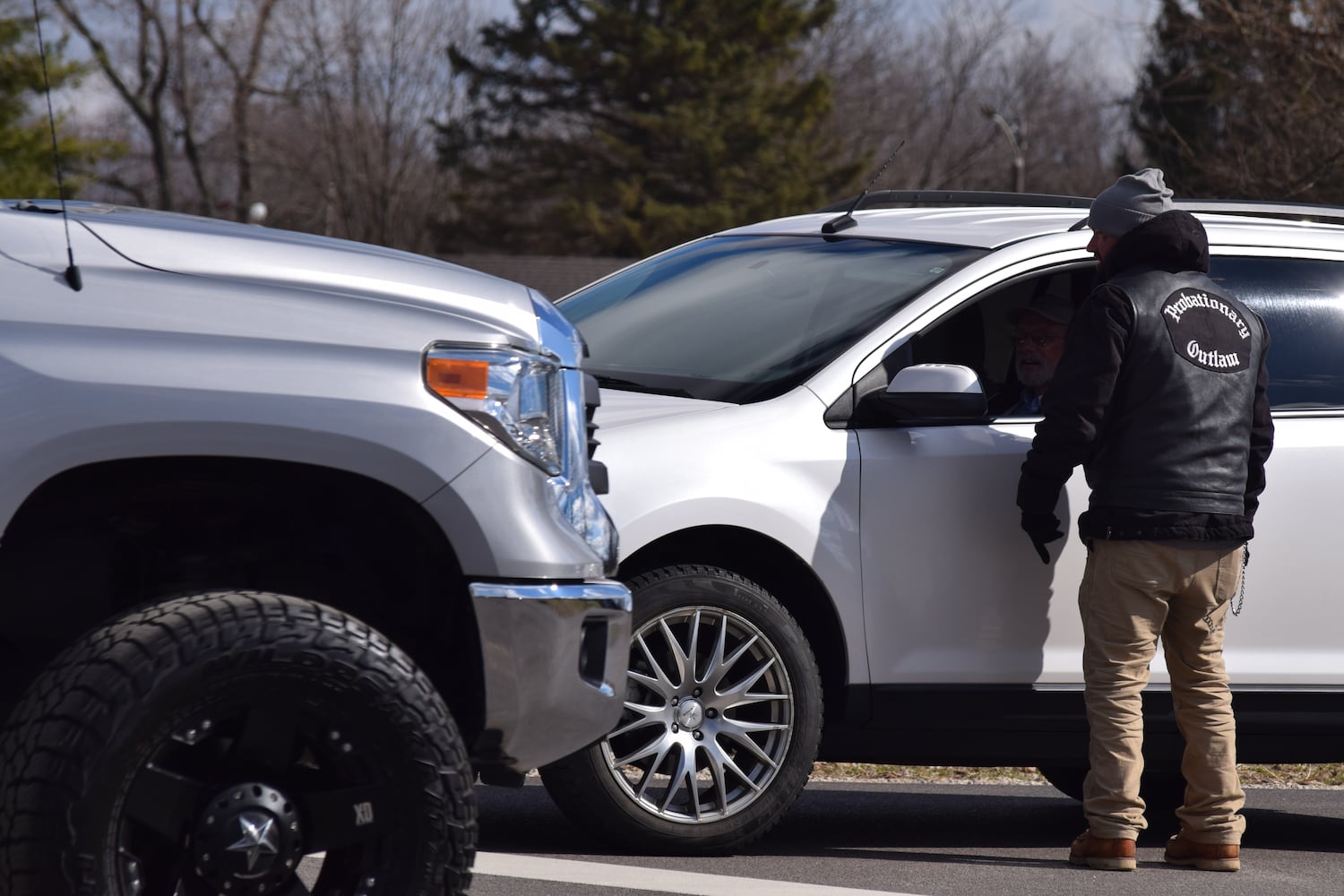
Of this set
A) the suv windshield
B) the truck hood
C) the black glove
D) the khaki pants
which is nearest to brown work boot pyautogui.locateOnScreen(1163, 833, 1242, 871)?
the khaki pants

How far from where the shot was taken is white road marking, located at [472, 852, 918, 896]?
15.1ft

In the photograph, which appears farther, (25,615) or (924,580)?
(924,580)

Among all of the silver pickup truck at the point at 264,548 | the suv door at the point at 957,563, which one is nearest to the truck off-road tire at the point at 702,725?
the suv door at the point at 957,563

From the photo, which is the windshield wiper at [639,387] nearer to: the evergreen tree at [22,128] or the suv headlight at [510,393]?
the suv headlight at [510,393]

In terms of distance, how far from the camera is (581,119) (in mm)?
45812

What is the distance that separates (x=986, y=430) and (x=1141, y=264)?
2.06ft

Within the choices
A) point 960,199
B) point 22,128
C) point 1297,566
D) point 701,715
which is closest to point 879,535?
point 701,715

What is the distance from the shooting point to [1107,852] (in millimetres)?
5137

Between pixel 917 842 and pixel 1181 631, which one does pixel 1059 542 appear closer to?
pixel 1181 631

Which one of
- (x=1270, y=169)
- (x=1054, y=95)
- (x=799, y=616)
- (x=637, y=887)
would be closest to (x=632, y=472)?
(x=799, y=616)

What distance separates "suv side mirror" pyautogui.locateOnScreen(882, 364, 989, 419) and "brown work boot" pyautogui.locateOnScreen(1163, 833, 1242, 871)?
4.57 ft

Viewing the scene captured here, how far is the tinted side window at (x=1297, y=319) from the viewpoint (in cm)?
555

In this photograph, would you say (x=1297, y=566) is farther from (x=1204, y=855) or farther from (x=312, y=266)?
(x=312, y=266)

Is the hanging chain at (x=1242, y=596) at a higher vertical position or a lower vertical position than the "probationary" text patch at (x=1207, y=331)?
lower
